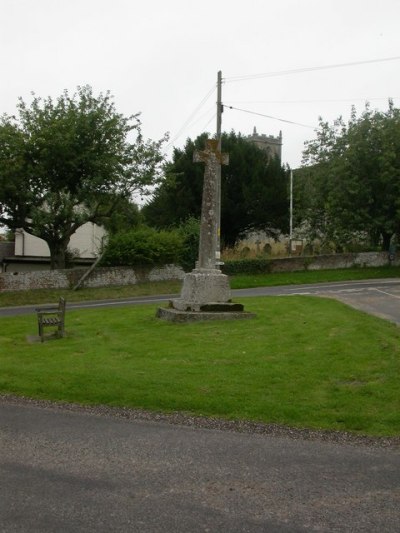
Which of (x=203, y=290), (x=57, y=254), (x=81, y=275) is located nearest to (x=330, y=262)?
(x=81, y=275)

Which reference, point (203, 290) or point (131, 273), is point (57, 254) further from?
point (203, 290)

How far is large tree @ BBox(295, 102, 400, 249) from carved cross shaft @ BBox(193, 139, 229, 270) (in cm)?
1970

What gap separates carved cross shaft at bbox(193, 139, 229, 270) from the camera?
1403 centimetres

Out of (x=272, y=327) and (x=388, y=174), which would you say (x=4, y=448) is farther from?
(x=388, y=174)

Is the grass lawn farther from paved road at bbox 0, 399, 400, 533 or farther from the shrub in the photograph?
the shrub

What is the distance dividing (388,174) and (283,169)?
16076mm

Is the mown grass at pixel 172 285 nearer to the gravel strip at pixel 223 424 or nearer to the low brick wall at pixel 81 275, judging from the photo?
the low brick wall at pixel 81 275

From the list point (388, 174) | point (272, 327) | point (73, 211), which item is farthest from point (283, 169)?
point (272, 327)

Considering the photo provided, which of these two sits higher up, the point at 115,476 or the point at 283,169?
the point at 283,169

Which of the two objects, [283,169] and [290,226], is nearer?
[290,226]

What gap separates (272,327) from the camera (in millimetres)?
11750

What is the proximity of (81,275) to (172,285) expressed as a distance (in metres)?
4.55

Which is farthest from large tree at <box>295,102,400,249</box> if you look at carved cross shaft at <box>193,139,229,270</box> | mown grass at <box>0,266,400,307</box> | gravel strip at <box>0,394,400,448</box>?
gravel strip at <box>0,394,400,448</box>

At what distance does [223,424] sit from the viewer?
6.15m
